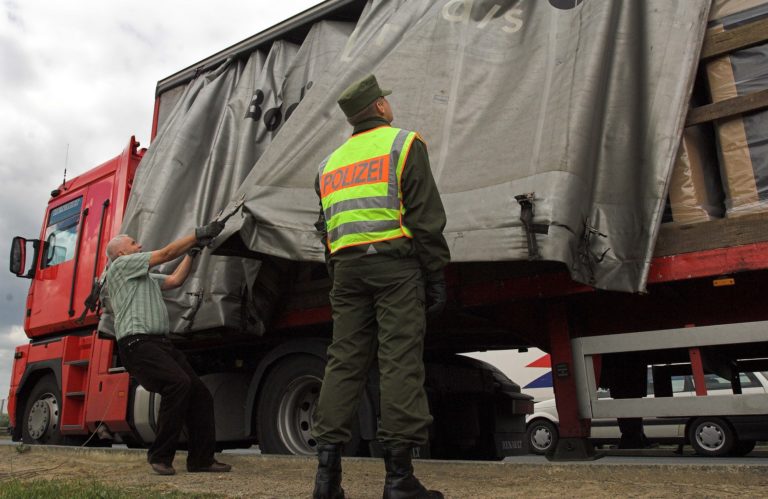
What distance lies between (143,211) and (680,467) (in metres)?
4.33

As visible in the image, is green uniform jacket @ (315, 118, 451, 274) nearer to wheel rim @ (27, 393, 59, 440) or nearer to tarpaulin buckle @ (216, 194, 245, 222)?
tarpaulin buckle @ (216, 194, 245, 222)

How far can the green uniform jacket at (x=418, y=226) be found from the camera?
284cm

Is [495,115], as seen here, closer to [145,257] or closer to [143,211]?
[145,257]

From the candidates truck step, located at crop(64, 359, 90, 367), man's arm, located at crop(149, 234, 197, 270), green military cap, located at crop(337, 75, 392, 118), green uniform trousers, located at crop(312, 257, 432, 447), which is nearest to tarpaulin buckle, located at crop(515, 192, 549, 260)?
green uniform trousers, located at crop(312, 257, 432, 447)

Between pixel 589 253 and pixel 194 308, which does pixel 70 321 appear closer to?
pixel 194 308

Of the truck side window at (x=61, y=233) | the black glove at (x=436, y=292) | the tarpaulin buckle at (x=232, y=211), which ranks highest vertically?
the truck side window at (x=61, y=233)

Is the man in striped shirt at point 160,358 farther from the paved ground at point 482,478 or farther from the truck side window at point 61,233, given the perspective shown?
the truck side window at point 61,233

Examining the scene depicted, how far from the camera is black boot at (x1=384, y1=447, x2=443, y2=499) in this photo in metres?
2.58

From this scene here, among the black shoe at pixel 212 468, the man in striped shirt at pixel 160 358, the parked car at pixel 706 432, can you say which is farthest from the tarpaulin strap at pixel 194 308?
the parked car at pixel 706 432

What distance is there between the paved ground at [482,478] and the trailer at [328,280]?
1.44 feet

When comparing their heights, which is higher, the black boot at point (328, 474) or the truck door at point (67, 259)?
the truck door at point (67, 259)

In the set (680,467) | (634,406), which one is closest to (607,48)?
(634,406)

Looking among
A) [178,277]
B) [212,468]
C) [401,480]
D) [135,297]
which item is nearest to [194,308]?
[178,277]

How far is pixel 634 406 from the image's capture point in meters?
3.62
